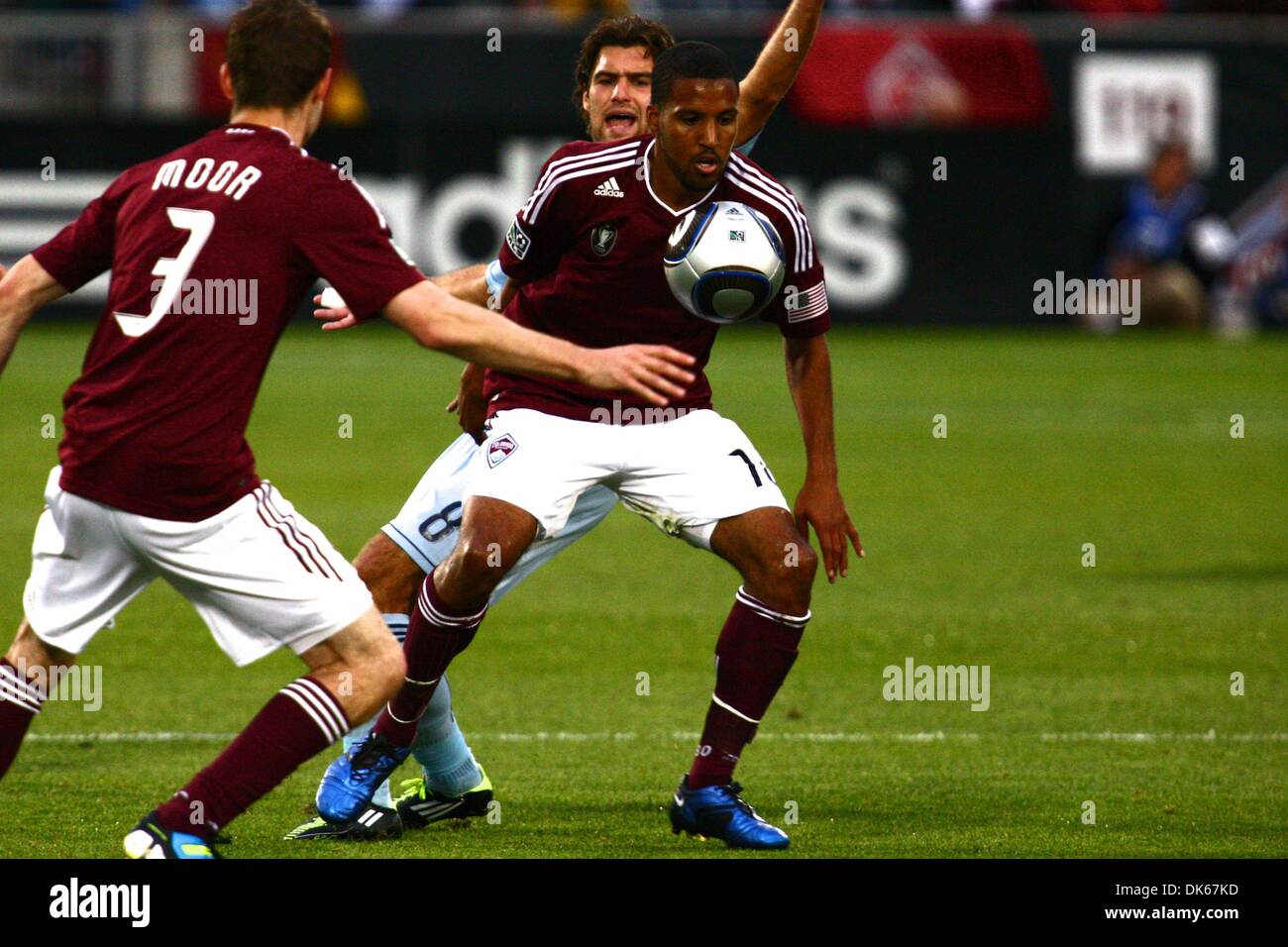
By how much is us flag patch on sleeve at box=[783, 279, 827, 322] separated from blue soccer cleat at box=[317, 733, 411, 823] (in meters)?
1.71

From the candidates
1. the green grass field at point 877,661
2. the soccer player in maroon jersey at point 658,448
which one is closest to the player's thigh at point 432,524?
the soccer player in maroon jersey at point 658,448

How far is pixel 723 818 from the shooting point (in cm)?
598

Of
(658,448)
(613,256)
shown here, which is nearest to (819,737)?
(658,448)

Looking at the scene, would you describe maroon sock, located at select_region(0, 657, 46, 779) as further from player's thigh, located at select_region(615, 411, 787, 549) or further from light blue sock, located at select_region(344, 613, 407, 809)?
player's thigh, located at select_region(615, 411, 787, 549)

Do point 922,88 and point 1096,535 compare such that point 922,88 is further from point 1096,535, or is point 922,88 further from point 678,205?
point 678,205

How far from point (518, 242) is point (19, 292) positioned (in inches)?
64.1

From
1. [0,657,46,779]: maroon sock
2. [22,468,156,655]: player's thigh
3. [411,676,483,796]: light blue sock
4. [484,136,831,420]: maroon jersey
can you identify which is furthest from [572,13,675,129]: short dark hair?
[0,657,46,779]: maroon sock

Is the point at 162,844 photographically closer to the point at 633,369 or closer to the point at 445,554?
the point at 633,369

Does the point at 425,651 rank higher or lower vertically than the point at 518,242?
lower

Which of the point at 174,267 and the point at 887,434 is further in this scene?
the point at 887,434

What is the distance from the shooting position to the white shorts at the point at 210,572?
4.95 meters

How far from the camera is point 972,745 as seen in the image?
7641 mm

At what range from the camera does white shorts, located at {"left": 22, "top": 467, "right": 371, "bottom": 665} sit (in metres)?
4.95

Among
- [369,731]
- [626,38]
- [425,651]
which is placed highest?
[626,38]
